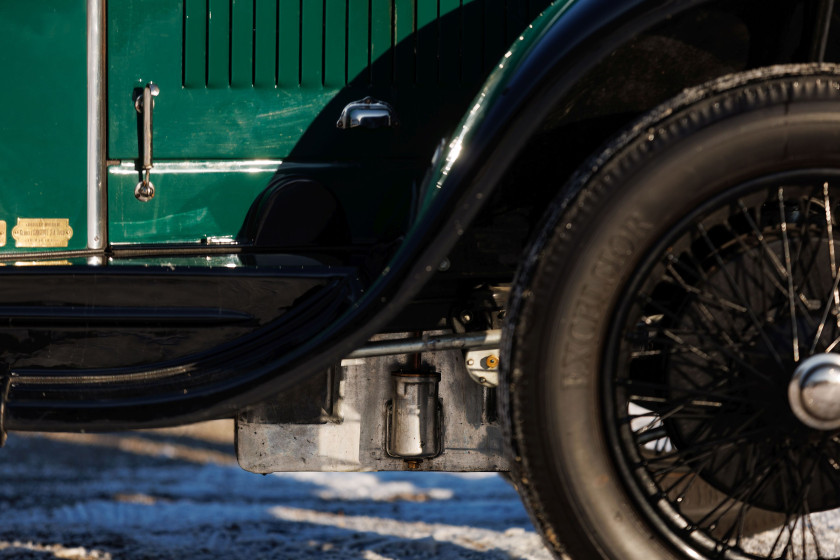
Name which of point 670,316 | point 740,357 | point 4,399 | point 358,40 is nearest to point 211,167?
point 358,40

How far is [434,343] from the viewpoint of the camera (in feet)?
6.59

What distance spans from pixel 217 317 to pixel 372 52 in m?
0.78

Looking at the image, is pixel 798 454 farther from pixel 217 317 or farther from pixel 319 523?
pixel 319 523

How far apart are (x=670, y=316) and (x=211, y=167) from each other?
115 cm

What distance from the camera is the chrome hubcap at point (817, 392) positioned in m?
1.63

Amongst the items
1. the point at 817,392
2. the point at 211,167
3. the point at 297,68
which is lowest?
the point at 817,392

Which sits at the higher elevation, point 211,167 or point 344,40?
point 344,40

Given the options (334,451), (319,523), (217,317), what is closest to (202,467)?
(319,523)

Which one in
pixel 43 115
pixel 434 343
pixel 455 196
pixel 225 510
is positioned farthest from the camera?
pixel 225 510

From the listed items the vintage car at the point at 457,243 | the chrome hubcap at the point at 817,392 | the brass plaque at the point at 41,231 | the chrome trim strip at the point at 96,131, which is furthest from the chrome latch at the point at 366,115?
the chrome hubcap at the point at 817,392

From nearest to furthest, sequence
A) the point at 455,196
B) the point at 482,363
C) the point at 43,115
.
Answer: the point at 455,196, the point at 482,363, the point at 43,115

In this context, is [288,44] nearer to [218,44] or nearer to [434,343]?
[218,44]

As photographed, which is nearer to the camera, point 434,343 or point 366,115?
point 434,343

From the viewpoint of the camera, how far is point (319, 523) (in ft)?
10.0
